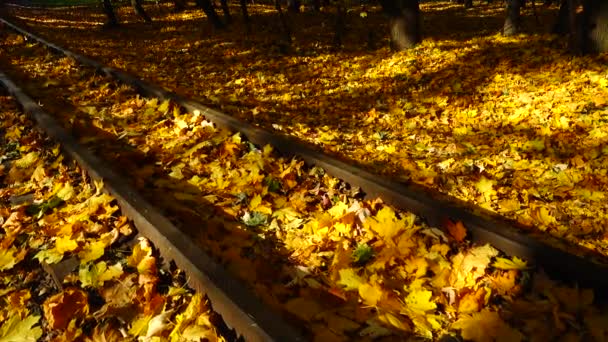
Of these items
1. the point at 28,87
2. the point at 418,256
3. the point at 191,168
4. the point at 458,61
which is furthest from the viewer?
the point at 458,61

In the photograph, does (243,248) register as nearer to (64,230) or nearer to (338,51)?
(64,230)

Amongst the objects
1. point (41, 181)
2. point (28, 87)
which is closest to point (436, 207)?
point (41, 181)

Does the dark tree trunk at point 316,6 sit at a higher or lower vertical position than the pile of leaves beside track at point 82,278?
higher

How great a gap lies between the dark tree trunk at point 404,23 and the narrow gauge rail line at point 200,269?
865 centimetres

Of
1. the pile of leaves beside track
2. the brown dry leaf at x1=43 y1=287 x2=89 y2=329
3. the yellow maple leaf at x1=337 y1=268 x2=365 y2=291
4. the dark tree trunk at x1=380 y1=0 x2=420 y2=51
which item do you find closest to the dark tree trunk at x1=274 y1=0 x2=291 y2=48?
the dark tree trunk at x1=380 y1=0 x2=420 y2=51

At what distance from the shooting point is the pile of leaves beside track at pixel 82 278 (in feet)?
7.50

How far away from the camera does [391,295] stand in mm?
2586

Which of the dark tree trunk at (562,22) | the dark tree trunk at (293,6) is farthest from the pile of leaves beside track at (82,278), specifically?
the dark tree trunk at (293,6)

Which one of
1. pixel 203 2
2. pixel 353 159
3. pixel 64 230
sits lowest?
pixel 353 159

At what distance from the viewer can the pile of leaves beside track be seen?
7.50 feet

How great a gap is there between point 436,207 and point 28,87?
294 inches

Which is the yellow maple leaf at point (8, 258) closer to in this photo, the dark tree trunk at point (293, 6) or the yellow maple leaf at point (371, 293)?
the yellow maple leaf at point (371, 293)

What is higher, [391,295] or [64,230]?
[64,230]

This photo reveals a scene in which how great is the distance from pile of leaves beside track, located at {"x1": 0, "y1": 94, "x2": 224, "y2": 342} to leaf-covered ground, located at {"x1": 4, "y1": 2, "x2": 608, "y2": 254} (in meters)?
2.56
